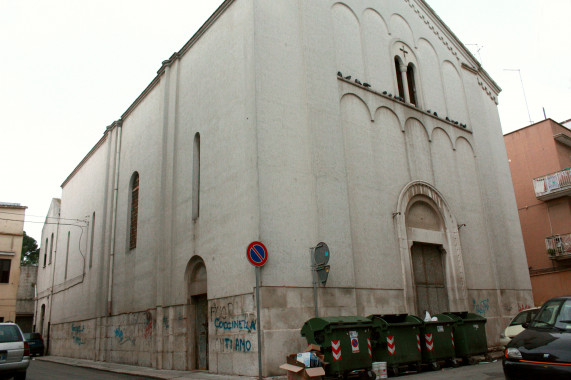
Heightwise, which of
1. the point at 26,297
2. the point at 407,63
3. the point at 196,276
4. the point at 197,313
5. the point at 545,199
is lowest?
the point at 197,313

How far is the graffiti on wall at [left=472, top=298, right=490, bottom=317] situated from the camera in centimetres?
1597

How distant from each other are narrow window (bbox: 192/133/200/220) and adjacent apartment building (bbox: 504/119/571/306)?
754 inches

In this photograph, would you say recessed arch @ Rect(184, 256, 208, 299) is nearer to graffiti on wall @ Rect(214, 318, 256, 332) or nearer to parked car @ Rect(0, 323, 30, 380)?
graffiti on wall @ Rect(214, 318, 256, 332)

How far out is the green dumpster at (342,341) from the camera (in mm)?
9359

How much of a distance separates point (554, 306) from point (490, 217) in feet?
37.7

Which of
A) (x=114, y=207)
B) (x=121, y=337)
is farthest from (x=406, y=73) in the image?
(x=121, y=337)

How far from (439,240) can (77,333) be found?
18.2 m

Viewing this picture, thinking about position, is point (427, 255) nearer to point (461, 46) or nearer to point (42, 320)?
point (461, 46)

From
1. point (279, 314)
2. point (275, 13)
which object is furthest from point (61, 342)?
point (275, 13)

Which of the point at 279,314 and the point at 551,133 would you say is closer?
the point at 279,314

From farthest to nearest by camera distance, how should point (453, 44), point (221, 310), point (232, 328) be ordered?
point (453, 44)
point (221, 310)
point (232, 328)

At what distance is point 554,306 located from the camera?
7301mm

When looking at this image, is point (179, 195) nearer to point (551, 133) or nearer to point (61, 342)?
point (61, 342)

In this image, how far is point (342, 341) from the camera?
9508mm
